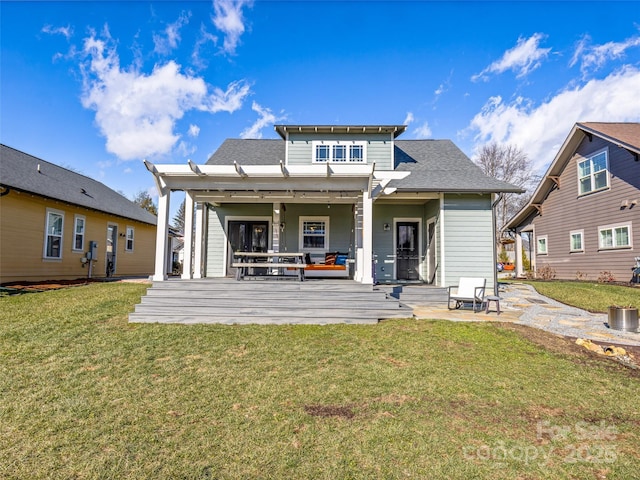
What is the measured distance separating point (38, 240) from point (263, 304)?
33.2 ft

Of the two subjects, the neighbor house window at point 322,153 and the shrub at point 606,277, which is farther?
the shrub at point 606,277

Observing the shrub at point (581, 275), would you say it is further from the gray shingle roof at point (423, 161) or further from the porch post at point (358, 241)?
the porch post at point (358, 241)

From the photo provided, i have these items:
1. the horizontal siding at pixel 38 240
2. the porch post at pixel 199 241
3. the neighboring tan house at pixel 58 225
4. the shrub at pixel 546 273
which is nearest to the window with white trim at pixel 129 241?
the neighboring tan house at pixel 58 225

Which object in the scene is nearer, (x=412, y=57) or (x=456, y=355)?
(x=456, y=355)

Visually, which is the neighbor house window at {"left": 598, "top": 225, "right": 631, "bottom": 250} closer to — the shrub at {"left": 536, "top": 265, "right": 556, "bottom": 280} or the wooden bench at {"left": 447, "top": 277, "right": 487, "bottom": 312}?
the shrub at {"left": 536, "top": 265, "right": 556, "bottom": 280}

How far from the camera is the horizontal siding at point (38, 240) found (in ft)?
35.0

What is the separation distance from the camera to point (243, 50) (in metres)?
13.2

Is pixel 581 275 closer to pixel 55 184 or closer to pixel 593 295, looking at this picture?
pixel 593 295

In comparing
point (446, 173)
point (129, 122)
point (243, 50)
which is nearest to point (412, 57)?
point (446, 173)

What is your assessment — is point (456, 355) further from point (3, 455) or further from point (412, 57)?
point (412, 57)

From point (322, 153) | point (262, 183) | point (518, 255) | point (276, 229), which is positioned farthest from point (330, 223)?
point (518, 255)

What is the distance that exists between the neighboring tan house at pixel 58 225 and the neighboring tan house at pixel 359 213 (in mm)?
6062

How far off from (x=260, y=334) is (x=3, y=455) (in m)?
3.33

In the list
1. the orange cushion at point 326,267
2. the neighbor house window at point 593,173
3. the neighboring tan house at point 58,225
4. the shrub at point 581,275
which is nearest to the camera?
the orange cushion at point 326,267
